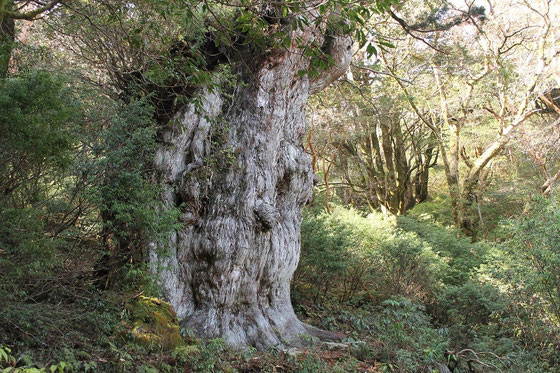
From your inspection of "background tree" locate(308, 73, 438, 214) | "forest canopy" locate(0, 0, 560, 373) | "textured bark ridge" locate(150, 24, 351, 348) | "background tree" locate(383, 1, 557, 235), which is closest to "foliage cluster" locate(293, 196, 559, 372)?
"forest canopy" locate(0, 0, 560, 373)

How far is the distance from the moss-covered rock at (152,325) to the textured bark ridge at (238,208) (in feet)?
1.91

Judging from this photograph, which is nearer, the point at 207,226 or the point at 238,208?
the point at 207,226

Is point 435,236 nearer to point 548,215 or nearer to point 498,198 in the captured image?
point 548,215

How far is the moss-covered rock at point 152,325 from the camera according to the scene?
478cm

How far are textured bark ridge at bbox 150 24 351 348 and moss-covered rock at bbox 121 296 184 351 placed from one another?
0.58 m

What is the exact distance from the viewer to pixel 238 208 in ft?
22.2

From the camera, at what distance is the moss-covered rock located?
4.78 meters

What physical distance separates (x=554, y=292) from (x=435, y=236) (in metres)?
6.84

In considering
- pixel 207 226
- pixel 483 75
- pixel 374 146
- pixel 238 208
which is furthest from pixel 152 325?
pixel 374 146

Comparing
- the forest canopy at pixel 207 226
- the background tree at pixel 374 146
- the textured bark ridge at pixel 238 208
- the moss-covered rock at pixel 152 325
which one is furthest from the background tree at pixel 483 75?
A: the moss-covered rock at pixel 152 325

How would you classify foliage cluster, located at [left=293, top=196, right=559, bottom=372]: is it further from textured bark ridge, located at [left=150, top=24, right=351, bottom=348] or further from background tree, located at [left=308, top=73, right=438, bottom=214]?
background tree, located at [left=308, top=73, right=438, bottom=214]

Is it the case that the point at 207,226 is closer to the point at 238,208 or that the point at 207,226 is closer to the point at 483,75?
the point at 238,208

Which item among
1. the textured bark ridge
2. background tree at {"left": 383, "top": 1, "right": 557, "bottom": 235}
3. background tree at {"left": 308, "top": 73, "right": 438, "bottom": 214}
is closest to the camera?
the textured bark ridge

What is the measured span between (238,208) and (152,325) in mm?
2266
